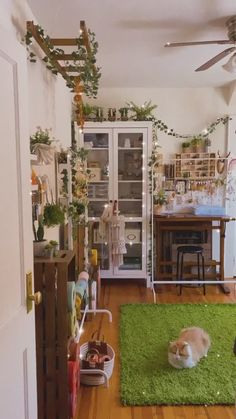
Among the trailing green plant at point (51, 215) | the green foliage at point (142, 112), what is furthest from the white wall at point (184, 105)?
the trailing green plant at point (51, 215)

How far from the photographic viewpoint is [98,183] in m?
4.69

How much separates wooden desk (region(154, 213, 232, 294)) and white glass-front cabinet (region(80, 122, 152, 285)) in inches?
7.3

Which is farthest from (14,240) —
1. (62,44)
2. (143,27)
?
(143,27)

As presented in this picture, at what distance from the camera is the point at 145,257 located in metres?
4.68

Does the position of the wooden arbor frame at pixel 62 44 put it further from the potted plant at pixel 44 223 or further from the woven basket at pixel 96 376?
the woven basket at pixel 96 376

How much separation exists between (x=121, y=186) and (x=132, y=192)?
0.56 feet

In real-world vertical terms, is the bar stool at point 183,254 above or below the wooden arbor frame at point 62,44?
below

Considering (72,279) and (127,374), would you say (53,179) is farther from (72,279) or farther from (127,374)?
(127,374)

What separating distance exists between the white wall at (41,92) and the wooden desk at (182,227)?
1.68 meters

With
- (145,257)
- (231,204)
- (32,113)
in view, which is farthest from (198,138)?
(32,113)

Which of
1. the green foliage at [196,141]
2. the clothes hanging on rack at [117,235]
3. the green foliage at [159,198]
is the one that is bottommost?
the clothes hanging on rack at [117,235]

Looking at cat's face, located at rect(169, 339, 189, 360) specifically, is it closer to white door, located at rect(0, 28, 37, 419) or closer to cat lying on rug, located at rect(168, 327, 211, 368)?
cat lying on rug, located at rect(168, 327, 211, 368)

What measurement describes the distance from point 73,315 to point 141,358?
0.99 m

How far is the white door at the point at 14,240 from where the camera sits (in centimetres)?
125
